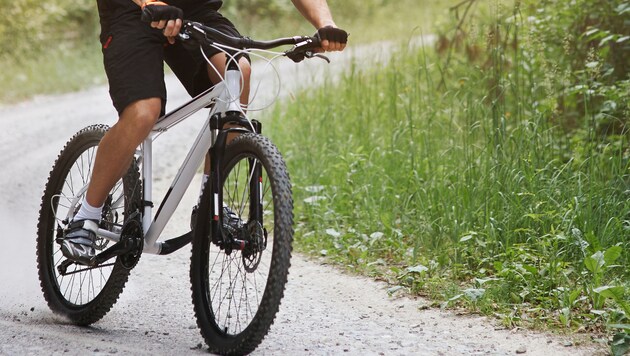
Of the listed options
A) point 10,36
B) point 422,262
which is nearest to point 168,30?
point 422,262

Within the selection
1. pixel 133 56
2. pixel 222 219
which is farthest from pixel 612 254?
pixel 133 56

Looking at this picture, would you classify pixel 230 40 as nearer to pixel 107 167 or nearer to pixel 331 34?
pixel 331 34

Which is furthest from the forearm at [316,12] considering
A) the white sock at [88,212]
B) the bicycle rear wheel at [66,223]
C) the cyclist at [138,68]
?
the white sock at [88,212]

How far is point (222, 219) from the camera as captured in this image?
→ 3.79m

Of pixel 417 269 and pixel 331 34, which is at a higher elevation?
pixel 331 34

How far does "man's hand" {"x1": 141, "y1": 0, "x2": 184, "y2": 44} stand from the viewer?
3586 millimetres

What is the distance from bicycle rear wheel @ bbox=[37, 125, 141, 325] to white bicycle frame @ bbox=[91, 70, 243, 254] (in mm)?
90

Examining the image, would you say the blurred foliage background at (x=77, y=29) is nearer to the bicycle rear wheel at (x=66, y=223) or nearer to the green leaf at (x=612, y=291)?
the bicycle rear wheel at (x=66, y=223)

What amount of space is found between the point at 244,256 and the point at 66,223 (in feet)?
3.60

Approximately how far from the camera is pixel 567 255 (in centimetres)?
493

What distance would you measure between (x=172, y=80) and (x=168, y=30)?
12.3 metres

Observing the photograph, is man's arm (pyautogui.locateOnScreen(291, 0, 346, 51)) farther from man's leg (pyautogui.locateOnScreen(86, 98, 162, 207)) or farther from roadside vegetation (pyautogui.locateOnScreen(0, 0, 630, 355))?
roadside vegetation (pyautogui.locateOnScreen(0, 0, 630, 355))

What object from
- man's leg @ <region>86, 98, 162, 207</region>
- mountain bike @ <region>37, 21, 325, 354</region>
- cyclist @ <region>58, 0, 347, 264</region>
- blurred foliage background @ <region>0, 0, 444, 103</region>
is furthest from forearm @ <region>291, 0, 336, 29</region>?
blurred foliage background @ <region>0, 0, 444, 103</region>

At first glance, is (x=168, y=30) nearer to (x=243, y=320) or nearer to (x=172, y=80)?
(x=243, y=320)
